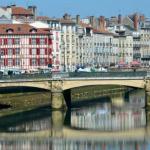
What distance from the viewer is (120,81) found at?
270 feet

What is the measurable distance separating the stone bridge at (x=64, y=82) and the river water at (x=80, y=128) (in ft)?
7.09

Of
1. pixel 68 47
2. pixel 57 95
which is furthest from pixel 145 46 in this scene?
pixel 57 95

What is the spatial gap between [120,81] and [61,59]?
52.7 meters

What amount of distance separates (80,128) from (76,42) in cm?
7443

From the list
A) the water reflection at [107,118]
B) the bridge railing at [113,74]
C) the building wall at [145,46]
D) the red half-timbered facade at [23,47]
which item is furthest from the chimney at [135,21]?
the bridge railing at [113,74]

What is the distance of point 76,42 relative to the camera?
473ft

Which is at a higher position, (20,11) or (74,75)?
(20,11)

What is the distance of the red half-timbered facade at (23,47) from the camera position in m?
114

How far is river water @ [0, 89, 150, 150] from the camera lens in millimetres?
60150

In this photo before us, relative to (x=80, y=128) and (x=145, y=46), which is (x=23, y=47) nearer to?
(x=80, y=128)

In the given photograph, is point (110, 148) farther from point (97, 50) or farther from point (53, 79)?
point (97, 50)

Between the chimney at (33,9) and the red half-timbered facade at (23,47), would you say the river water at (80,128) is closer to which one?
the red half-timbered facade at (23,47)

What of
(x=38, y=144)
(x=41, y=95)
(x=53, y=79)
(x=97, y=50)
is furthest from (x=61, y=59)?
(x=38, y=144)

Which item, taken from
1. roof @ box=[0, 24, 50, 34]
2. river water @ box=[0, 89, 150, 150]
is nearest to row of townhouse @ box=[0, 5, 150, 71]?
roof @ box=[0, 24, 50, 34]
